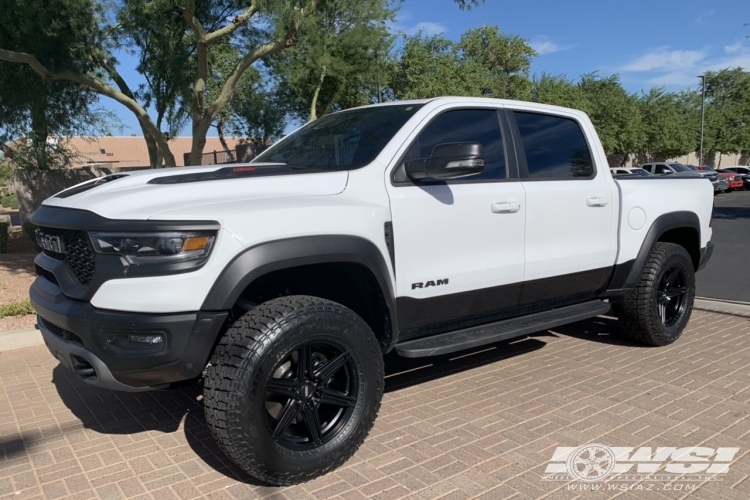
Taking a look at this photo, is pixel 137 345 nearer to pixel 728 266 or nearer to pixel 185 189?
pixel 185 189

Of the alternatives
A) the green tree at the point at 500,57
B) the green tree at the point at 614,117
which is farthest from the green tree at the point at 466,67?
the green tree at the point at 614,117

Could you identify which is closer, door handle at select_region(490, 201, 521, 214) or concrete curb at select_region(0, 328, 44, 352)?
door handle at select_region(490, 201, 521, 214)

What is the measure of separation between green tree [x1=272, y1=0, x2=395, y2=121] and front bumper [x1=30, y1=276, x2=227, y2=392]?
30.7ft

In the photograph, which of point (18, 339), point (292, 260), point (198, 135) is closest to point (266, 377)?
point (292, 260)

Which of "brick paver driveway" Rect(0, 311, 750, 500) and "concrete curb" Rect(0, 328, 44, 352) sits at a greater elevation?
"concrete curb" Rect(0, 328, 44, 352)

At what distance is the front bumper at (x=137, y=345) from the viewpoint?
2750 millimetres

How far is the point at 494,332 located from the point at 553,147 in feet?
5.05

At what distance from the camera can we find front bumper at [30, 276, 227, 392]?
2750 millimetres

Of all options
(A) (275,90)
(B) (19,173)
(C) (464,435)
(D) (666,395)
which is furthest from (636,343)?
(A) (275,90)

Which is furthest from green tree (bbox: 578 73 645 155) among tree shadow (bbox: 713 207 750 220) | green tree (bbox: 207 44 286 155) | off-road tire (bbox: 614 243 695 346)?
off-road tire (bbox: 614 243 695 346)

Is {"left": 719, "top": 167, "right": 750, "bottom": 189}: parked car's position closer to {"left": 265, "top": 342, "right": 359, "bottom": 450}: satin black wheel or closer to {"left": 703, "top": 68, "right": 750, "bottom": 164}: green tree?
{"left": 703, "top": 68, "right": 750, "bottom": 164}: green tree

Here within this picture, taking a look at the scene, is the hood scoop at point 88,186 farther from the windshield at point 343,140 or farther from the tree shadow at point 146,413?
the tree shadow at point 146,413

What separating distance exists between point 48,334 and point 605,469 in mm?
3005

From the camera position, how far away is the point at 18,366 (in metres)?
5.29
